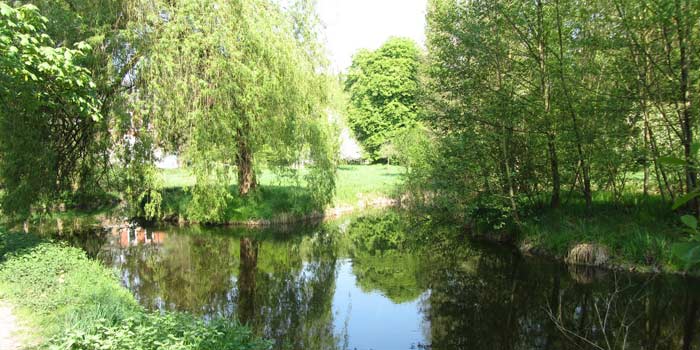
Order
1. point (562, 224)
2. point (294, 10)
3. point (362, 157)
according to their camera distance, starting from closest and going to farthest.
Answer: point (562, 224) → point (294, 10) → point (362, 157)

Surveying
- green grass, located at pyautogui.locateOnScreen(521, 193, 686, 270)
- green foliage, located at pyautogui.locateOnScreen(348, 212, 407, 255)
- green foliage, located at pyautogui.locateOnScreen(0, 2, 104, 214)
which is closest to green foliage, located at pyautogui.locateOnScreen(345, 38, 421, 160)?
green foliage, located at pyautogui.locateOnScreen(348, 212, 407, 255)

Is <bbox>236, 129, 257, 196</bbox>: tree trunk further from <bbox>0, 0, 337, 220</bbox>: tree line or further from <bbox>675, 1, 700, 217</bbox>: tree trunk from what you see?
<bbox>675, 1, 700, 217</bbox>: tree trunk

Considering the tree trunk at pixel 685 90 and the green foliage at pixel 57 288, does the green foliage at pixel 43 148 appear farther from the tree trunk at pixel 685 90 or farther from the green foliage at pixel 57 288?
the tree trunk at pixel 685 90

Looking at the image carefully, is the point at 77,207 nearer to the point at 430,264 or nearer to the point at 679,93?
the point at 430,264

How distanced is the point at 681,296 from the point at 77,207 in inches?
865

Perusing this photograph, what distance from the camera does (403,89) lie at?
4281cm

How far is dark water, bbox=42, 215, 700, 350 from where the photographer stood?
838cm

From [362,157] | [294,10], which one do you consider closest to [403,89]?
[362,157]

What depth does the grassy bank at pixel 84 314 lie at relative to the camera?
5195 millimetres

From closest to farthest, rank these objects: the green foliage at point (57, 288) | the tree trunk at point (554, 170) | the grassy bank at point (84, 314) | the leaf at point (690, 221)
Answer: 1. the leaf at point (690, 221)
2. the grassy bank at point (84, 314)
3. the green foliage at point (57, 288)
4. the tree trunk at point (554, 170)

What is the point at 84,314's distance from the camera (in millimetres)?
6129

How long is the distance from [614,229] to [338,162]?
33.8 feet

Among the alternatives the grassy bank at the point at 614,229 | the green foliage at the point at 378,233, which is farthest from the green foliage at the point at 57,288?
the grassy bank at the point at 614,229

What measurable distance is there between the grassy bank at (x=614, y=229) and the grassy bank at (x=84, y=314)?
922 centimetres
